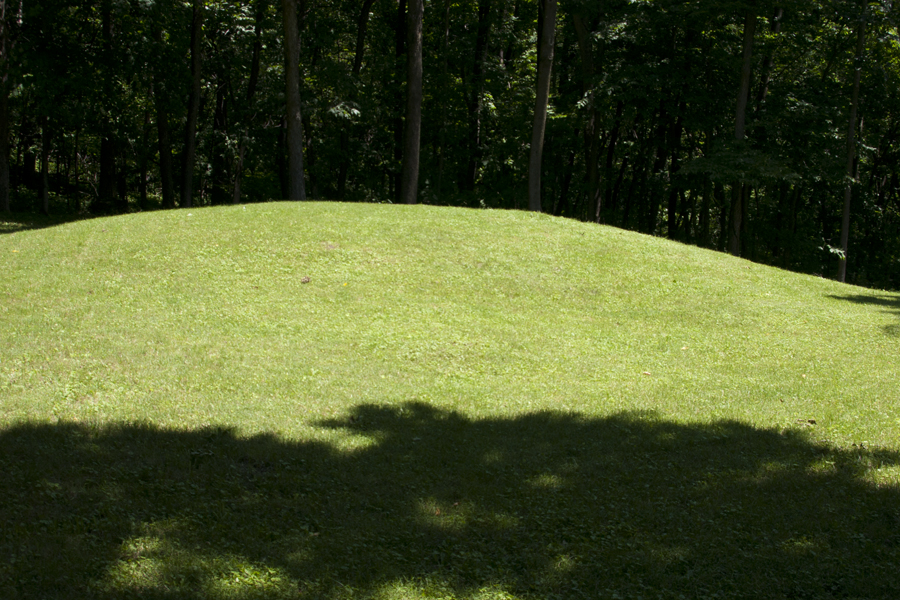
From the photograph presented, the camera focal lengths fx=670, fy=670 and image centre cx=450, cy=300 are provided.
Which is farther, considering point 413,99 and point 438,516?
point 413,99

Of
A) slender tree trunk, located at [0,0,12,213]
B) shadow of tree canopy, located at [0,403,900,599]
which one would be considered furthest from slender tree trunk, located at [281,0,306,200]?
shadow of tree canopy, located at [0,403,900,599]

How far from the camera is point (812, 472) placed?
227 inches


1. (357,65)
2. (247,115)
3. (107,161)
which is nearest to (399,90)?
(357,65)

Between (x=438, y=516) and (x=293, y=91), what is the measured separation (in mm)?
17372

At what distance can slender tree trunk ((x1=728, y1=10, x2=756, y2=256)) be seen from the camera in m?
21.8

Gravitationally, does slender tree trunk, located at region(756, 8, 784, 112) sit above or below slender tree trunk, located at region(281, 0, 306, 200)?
above

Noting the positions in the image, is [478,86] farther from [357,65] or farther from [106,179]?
[106,179]

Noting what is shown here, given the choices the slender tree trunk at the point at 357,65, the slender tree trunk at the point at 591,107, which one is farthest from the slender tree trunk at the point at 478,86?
the slender tree trunk at the point at 357,65

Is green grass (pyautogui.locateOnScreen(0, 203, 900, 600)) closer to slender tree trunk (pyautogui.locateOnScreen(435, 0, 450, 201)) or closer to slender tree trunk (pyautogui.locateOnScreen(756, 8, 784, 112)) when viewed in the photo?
slender tree trunk (pyautogui.locateOnScreen(756, 8, 784, 112))

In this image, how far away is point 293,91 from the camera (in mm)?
19688

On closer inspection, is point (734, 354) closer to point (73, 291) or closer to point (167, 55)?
point (73, 291)

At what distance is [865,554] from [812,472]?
4.80 feet

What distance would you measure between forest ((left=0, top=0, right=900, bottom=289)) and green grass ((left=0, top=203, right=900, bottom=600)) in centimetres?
750

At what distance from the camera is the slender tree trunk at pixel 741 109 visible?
71.6ft
